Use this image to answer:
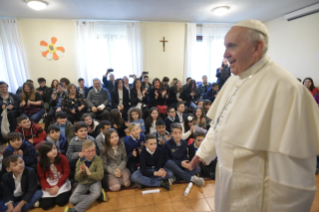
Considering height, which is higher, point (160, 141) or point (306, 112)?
point (306, 112)

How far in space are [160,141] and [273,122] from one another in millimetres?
2228

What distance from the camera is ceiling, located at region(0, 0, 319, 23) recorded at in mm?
3877

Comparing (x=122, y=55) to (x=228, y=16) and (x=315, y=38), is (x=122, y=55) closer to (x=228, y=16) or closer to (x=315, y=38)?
(x=228, y=16)

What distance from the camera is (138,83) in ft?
14.9

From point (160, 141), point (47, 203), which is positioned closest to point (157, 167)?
point (160, 141)

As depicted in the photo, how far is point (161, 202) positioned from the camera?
2010 mm

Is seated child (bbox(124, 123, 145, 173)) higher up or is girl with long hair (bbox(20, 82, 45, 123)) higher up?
girl with long hair (bbox(20, 82, 45, 123))

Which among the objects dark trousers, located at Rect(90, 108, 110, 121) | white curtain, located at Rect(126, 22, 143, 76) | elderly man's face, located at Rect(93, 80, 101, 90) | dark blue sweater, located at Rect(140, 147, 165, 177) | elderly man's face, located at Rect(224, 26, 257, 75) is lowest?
dark blue sweater, located at Rect(140, 147, 165, 177)

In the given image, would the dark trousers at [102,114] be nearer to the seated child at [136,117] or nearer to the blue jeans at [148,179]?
the seated child at [136,117]

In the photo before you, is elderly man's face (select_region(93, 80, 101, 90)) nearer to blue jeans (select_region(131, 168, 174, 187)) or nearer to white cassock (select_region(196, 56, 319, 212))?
blue jeans (select_region(131, 168, 174, 187))

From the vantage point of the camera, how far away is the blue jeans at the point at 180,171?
231 cm

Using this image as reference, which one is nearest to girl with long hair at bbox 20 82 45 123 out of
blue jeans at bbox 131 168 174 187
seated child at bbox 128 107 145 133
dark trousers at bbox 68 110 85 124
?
dark trousers at bbox 68 110 85 124

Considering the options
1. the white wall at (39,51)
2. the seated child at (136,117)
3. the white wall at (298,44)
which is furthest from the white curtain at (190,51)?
the white wall at (39,51)

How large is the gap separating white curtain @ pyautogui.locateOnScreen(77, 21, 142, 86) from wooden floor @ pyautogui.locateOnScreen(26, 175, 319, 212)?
430cm
